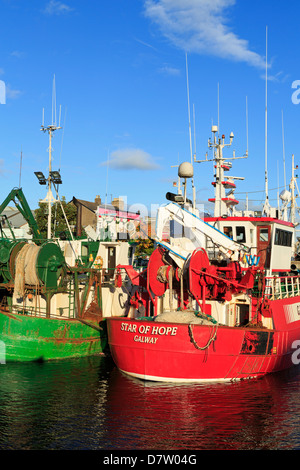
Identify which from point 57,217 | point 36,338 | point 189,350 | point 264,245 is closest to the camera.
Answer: point 189,350

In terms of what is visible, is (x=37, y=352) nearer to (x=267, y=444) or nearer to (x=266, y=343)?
(x=266, y=343)

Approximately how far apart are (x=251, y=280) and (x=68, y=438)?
994cm

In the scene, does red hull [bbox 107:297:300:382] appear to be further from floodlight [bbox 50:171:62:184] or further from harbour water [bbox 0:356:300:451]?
floodlight [bbox 50:171:62:184]

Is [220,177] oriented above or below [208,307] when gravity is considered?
above

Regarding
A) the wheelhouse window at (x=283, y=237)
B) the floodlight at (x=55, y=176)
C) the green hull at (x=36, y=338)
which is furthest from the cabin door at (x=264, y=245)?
the floodlight at (x=55, y=176)

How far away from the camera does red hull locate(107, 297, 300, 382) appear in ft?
55.2

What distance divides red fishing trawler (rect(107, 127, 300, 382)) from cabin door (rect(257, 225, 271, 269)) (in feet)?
0.17

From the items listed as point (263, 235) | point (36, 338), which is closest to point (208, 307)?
point (263, 235)

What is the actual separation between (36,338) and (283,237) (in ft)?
45.9

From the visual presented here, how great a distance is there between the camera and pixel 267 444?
12797 millimetres

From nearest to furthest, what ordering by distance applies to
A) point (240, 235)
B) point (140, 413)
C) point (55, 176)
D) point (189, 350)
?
point (140, 413) → point (189, 350) → point (240, 235) → point (55, 176)

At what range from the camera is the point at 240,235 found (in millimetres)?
22562

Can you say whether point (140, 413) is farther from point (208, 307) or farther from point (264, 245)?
point (264, 245)
